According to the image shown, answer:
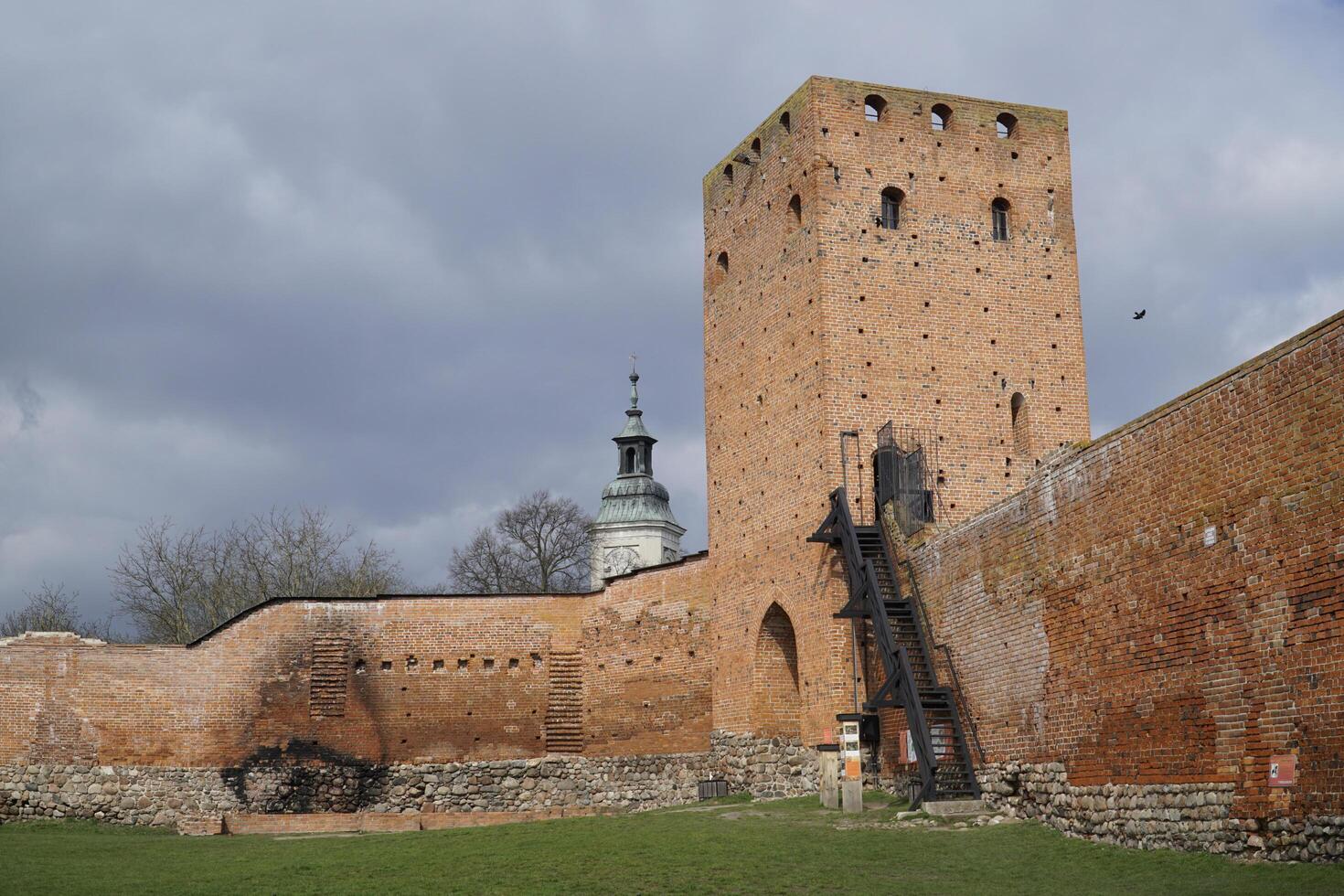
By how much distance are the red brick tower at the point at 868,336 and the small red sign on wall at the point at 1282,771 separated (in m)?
8.96

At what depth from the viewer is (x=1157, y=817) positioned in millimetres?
12703

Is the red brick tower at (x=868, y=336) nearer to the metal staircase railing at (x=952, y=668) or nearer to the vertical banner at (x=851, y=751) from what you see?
the metal staircase railing at (x=952, y=668)

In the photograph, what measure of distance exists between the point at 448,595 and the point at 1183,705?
50.5ft

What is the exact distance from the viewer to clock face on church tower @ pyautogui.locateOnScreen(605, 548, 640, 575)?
54553 mm

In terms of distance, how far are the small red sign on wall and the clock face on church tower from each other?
142 ft

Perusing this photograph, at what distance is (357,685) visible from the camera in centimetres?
2495

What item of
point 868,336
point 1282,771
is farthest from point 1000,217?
point 1282,771

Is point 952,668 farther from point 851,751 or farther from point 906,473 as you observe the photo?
point 906,473

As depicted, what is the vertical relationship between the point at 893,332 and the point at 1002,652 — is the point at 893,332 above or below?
above

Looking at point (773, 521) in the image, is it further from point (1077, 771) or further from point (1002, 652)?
point (1077, 771)

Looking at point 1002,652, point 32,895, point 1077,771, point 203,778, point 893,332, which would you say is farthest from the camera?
point 203,778

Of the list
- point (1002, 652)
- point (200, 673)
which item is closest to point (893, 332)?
point (1002, 652)

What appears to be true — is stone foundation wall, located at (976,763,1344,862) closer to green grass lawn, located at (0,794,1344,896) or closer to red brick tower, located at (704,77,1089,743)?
green grass lawn, located at (0,794,1344,896)

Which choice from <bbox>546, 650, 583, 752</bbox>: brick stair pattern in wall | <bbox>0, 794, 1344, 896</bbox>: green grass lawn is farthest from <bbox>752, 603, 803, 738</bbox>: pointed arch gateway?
<bbox>546, 650, 583, 752</bbox>: brick stair pattern in wall
